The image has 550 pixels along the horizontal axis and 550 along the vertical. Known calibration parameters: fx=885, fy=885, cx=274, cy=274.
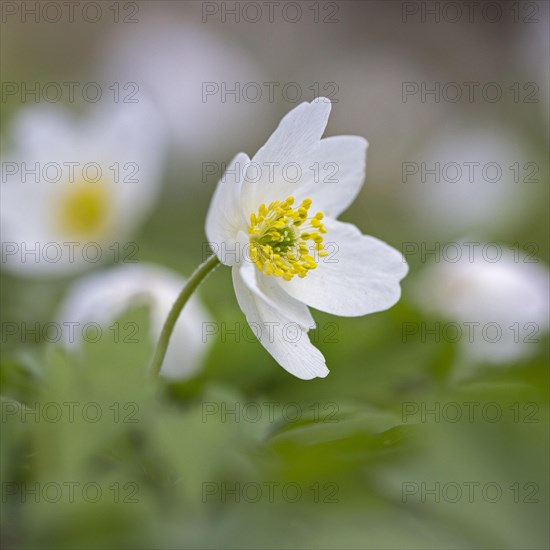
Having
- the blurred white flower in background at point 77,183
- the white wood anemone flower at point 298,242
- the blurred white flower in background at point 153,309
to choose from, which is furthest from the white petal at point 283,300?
the blurred white flower in background at point 77,183

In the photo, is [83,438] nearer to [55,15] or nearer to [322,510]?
[322,510]

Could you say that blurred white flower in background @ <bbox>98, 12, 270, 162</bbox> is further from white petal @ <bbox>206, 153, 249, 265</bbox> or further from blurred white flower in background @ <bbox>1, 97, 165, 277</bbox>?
white petal @ <bbox>206, 153, 249, 265</bbox>

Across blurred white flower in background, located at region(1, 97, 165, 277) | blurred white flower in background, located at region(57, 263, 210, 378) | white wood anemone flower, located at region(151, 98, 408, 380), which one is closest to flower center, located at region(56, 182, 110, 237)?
blurred white flower in background, located at region(1, 97, 165, 277)

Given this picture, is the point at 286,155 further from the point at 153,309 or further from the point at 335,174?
the point at 153,309

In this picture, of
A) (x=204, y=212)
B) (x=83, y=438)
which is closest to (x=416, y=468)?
(x=83, y=438)

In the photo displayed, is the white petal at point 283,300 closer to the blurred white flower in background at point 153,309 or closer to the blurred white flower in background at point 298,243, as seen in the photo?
the blurred white flower in background at point 298,243
